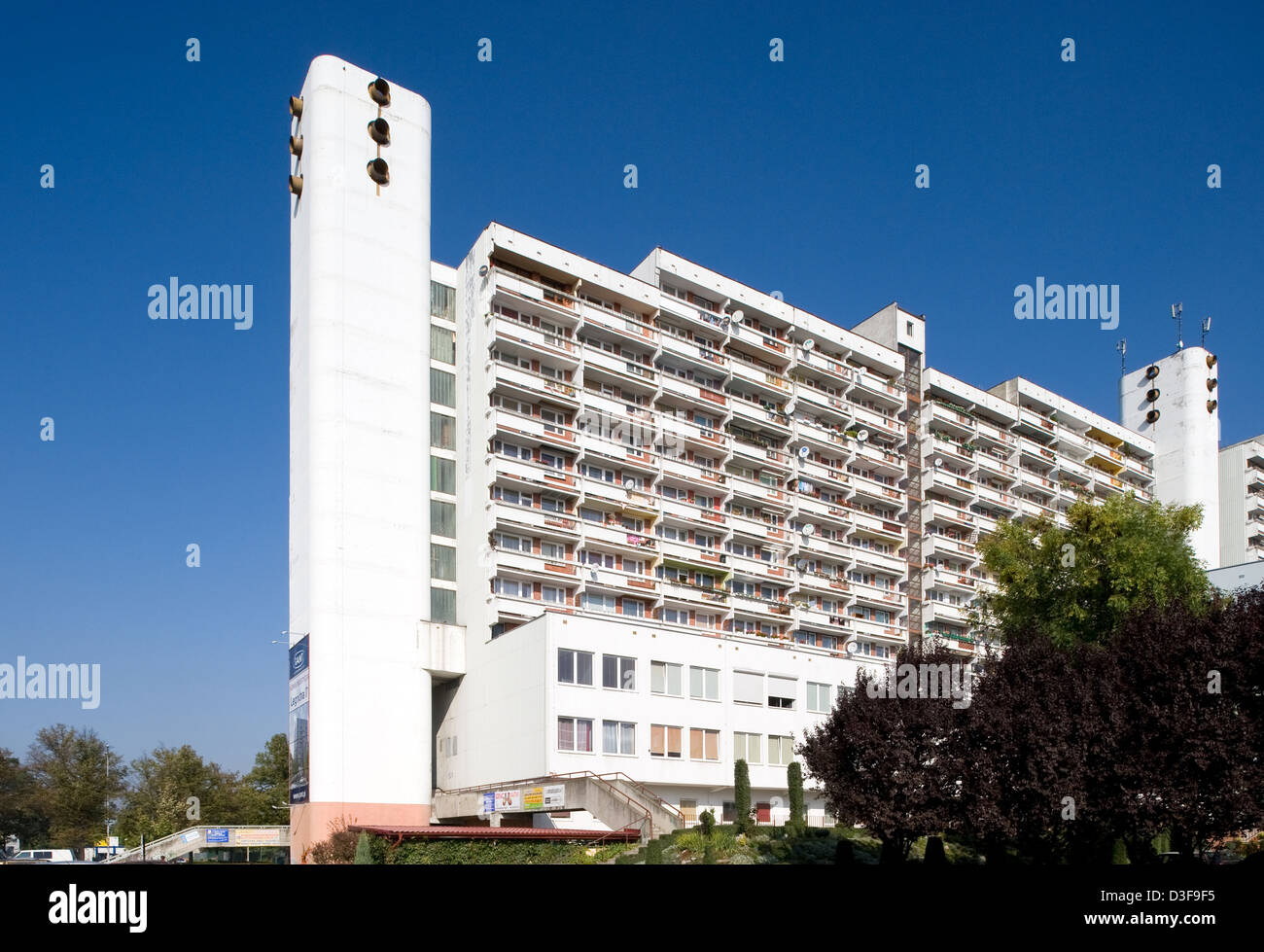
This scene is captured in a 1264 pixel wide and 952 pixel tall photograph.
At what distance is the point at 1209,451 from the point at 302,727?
318 feet

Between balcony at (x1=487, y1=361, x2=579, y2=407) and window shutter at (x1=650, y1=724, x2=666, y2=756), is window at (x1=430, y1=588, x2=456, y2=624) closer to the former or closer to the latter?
balcony at (x1=487, y1=361, x2=579, y2=407)

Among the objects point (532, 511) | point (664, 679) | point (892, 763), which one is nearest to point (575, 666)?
point (664, 679)

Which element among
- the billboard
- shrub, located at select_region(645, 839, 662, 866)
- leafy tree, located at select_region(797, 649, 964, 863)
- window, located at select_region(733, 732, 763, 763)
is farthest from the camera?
window, located at select_region(733, 732, 763, 763)

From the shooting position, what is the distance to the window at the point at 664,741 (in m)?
62.7

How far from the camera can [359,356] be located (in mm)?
66062

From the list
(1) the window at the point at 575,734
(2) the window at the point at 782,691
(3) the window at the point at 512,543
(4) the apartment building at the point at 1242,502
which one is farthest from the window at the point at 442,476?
(4) the apartment building at the point at 1242,502

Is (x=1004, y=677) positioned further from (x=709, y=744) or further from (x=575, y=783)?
(x=709, y=744)

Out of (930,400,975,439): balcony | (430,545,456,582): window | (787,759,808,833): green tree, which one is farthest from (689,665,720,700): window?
(930,400,975,439): balcony

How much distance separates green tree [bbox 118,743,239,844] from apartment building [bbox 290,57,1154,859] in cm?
1969

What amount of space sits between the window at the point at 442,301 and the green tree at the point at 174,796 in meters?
36.2

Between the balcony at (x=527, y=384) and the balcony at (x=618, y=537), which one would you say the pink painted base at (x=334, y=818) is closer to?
the balcony at (x=618, y=537)

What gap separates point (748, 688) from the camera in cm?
6806

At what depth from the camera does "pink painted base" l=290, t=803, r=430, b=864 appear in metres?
59.0

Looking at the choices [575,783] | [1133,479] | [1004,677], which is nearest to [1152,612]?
[1004,677]
